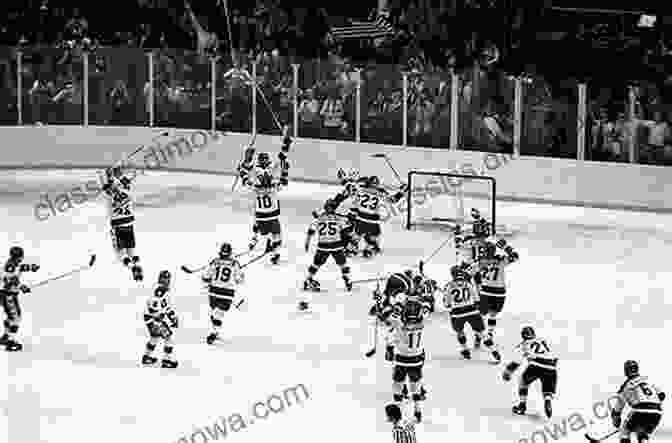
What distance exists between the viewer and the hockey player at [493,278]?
16.8 meters

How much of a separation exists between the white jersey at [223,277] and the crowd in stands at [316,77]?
1028 cm

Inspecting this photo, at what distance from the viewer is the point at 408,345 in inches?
560

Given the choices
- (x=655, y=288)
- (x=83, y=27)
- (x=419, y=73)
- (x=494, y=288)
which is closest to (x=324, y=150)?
(x=419, y=73)

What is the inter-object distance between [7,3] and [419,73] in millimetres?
9323

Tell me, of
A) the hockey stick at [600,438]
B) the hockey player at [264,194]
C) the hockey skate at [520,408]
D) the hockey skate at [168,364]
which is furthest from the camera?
the hockey player at [264,194]

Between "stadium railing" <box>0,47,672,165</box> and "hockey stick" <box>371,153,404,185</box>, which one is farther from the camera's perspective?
"hockey stick" <box>371,153,404,185</box>

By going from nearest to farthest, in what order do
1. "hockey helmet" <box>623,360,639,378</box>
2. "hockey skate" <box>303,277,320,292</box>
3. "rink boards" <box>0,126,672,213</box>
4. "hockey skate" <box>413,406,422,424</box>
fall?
"hockey helmet" <box>623,360,639,378</box> < "hockey skate" <box>413,406,422,424</box> < "hockey skate" <box>303,277,320,292</box> < "rink boards" <box>0,126,672,213</box>

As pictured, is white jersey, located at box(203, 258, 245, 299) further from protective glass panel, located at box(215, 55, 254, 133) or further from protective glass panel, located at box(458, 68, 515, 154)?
protective glass panel, located at box(215, 55, 254, 133)

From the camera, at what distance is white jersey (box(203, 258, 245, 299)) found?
54.8ft

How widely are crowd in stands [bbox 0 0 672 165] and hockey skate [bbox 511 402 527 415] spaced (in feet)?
36.8

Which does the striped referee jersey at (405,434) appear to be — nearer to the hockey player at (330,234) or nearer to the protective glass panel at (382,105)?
the hockey player at (330,234)

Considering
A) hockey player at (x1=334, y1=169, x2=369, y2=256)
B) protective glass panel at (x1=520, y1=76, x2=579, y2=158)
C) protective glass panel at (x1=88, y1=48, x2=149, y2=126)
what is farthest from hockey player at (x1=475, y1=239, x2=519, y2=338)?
protective glass panel at (x1=88, y1=48, x2=149, y2=126)

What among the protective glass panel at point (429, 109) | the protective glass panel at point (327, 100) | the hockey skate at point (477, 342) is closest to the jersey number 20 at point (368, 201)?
the hockey skate at point (477, 342)

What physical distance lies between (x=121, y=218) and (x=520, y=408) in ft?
23.2
